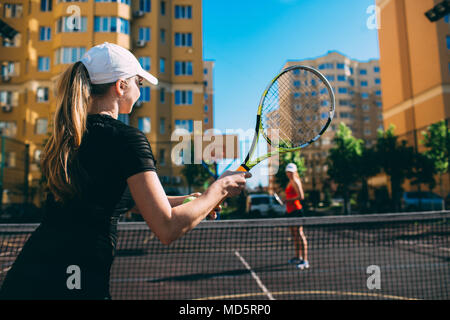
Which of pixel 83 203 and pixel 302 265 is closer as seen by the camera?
pixel 83 203

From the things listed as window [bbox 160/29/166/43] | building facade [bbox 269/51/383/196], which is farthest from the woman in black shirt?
building facade [bbox 269/51/383/196]

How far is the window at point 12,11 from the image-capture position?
93.1ft

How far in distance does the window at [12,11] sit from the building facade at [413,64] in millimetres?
30518

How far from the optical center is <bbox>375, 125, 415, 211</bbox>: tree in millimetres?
20719

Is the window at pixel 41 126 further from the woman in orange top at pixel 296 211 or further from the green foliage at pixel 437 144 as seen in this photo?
the green foliage at pixel 437 144

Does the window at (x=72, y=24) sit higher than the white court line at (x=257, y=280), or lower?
higher

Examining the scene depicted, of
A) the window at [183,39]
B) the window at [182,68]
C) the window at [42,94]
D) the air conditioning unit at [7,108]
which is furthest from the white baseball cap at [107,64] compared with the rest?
the air conditioning unit at [7,108]

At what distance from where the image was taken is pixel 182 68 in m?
28.9

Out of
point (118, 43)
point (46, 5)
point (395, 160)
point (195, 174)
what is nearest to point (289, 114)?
point (395, 160)

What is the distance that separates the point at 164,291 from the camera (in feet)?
18.4

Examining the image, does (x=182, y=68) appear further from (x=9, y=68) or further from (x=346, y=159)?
(x=346, y=159)

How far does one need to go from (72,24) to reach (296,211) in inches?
921

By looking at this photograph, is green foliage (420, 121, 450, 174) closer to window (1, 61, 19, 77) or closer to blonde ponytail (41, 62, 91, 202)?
blonde ponytail (41, 62, 91, 202)

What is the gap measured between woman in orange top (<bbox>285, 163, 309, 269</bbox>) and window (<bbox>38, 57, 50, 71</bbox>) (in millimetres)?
25842
